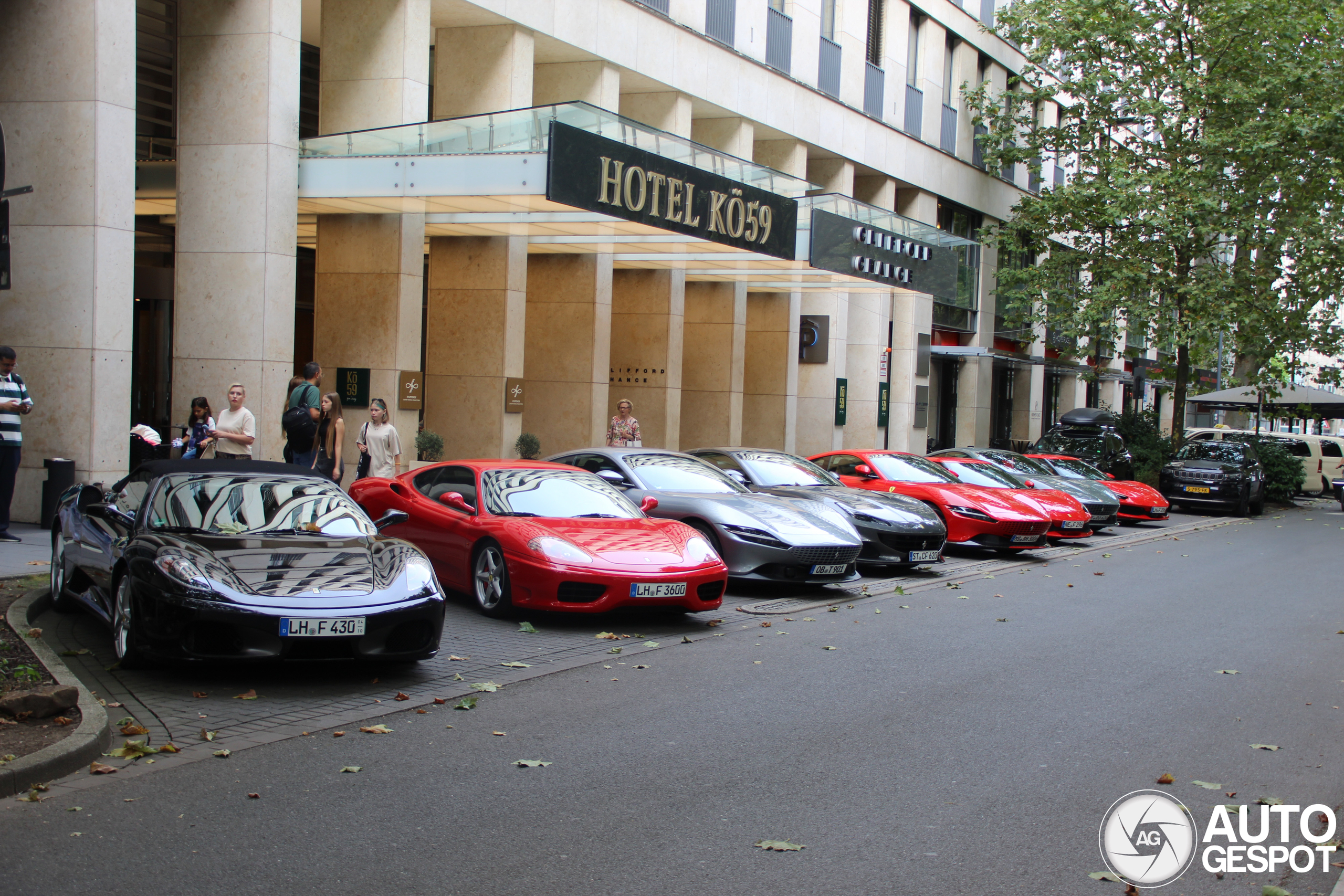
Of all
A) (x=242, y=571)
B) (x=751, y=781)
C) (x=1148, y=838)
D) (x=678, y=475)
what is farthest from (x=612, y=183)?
(x=1148, y=838)

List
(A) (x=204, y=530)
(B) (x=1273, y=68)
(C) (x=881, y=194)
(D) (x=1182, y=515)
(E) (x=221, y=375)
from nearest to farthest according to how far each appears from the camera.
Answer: (A) (x=204, y=530) → (E) (x=221, y=375) → (D) (x=1182, y=515) → (B) (x=1273, y=68) → (C) (x=881, y=194)

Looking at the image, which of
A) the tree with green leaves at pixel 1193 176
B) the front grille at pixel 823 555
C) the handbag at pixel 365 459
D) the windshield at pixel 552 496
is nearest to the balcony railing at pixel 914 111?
the tree with green leaves at pixel 1193 176

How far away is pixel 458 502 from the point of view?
9.98m

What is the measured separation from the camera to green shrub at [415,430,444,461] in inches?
720

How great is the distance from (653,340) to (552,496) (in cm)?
1416

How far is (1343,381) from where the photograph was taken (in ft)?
105

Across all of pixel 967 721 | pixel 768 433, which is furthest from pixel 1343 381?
pixel 967 721

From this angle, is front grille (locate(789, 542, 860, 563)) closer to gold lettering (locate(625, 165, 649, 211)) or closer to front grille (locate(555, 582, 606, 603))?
front grille (locate(555, 582, 606, 603))

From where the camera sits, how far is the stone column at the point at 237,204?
A: 15.2 metres

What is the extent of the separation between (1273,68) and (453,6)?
20082 mm

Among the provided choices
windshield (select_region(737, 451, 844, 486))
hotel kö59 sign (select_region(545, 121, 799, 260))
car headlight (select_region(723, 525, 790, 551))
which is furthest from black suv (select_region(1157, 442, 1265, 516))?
car headlight (select_region(723, 525, 790, 551))

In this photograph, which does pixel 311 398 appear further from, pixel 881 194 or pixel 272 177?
pixel 881 194

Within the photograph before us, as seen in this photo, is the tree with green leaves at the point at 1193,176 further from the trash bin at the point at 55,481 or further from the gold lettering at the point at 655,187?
the trash bin at the point at 55,481

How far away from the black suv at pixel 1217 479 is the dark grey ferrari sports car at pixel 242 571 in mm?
22072
